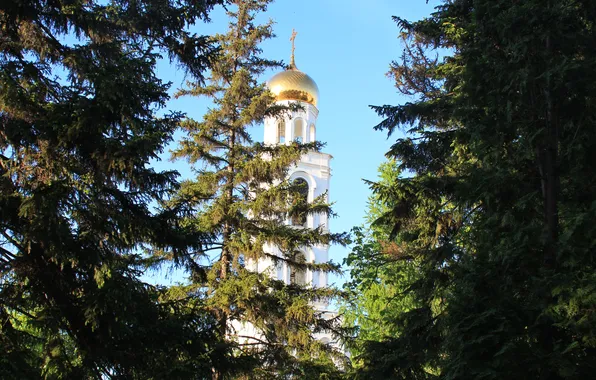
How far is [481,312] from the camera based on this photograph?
8117 millimetres

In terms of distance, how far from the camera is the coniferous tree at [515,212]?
7.72 metres

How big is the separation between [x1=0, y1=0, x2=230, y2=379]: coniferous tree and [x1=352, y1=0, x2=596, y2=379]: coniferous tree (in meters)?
3.22

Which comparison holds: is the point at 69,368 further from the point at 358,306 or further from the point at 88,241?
the point at 358,306

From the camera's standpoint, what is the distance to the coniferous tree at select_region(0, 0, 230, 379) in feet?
26.6

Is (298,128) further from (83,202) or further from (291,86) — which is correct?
(83,202)

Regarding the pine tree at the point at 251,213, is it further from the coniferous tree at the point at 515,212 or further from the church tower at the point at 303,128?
the church tower at the point at 303,128

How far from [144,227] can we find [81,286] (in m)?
1.06

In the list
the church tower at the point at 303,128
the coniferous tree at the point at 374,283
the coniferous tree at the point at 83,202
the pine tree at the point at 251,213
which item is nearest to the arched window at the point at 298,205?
the pine tree at the point at 251,213

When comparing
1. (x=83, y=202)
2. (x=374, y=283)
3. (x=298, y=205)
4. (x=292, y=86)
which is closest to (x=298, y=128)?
(x=292, y=86)

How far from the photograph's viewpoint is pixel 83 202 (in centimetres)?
829

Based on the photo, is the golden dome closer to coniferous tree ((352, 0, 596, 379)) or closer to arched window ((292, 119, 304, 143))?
arched window ((292, 119, 304, 143))

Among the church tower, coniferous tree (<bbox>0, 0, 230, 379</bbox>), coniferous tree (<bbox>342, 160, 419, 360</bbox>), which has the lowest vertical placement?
coniferous tree (<bbox>0, 0, 230, 379</bbox>)

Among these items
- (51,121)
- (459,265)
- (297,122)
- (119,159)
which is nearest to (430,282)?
(459,265)

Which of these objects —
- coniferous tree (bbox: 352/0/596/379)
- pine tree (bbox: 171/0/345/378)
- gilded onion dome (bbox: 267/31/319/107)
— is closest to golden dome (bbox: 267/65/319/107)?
gilded onion dome (bbox: 267/31/319/107)
